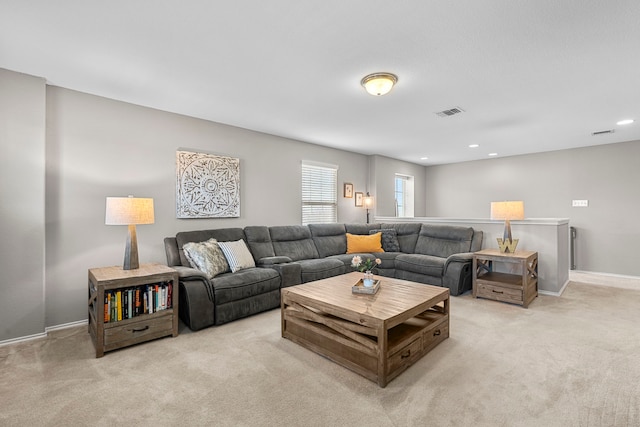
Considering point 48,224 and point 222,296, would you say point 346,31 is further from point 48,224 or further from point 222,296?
point 48,224

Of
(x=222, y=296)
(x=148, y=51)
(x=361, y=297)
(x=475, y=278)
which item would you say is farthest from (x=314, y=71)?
(x=475, y=278)

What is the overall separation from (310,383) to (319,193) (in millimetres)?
3967

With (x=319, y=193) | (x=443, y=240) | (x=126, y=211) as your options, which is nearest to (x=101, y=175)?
(x=126, y=211)

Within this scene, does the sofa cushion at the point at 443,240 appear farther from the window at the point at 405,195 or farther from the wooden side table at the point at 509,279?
the window at the point at 405,195

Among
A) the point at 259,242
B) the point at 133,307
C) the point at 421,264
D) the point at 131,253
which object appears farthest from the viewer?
the point at 421,264

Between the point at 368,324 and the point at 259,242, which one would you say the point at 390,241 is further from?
the point at 368,324

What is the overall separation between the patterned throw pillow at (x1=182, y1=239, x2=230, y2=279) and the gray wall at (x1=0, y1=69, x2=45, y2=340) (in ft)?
4.24

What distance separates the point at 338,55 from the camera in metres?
2.46

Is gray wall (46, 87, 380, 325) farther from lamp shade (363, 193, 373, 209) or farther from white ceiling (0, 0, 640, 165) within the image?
lamp shade (363, 193, 373, 209)

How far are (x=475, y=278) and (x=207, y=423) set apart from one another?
11.9 feet

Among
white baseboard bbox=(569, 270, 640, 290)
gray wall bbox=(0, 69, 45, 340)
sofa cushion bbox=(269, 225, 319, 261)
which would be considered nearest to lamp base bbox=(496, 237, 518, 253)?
white baseboard bbox=(569, 270, 640, 290)

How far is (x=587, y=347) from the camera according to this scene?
2.57 metres

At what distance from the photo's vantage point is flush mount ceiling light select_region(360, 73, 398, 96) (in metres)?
2.77

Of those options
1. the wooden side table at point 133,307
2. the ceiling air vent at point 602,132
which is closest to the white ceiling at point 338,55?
the ceiling air vent at point 602,132
